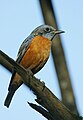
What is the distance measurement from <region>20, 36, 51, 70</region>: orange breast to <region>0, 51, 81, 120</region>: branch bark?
3344 millimetres

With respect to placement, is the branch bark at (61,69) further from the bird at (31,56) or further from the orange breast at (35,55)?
the orange breast at (35,55)

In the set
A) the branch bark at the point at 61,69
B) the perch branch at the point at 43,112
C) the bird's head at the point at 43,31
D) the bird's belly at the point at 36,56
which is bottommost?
the perch branch at the point at 43,112

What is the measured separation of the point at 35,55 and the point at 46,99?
143 inches

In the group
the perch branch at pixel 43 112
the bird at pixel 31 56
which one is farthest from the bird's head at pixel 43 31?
the perch branch at pixel 43 112

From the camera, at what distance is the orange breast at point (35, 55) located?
6.43 metres

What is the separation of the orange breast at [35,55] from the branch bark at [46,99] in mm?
3344

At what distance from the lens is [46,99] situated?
2832 mm

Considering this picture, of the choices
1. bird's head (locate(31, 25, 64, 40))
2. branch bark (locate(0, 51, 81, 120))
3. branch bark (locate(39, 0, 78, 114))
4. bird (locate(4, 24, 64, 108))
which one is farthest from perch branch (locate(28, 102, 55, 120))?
bird's head (locate(31, 25, 64, 40))

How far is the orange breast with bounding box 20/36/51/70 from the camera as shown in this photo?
6426 mm

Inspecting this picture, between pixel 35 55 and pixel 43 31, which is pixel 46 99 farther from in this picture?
pixel 43 31

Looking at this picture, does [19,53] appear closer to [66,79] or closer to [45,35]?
[45,35]

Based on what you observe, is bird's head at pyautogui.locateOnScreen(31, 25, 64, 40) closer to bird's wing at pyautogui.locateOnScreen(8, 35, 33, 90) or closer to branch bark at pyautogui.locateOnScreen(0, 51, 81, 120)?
bird's wing at pyautogui.locateOnScreen(8, 35, 33, 90)

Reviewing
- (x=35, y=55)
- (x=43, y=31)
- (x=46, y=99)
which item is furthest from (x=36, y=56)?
(x=46, y=99)

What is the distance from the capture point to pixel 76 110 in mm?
2443
